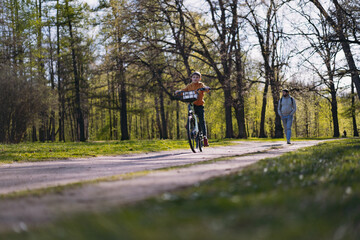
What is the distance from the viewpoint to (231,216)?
219cm

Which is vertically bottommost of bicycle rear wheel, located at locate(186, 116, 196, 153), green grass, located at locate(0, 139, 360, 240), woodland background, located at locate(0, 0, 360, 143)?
green grass, located at locate(0, 139, 360, 240)

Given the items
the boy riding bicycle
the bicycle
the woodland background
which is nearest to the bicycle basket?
the bicycle

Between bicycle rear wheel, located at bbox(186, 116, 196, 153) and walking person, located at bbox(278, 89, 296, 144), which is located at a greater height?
walking person, located at bbox(278, 89, 296, 144)

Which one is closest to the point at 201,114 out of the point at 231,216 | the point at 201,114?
the point at 201,114

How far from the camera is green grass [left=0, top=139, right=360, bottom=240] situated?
1885 mm

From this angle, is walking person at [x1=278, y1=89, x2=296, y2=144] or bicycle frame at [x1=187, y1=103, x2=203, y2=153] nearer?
bicycle frame at [x1=187, y1=103, x2=203, y2=153]

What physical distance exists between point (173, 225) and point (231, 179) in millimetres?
1967

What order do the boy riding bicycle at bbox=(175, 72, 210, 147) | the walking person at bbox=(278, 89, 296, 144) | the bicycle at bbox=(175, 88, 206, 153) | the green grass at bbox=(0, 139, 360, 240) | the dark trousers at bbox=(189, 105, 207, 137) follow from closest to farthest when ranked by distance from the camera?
1. the green grass at bbox=(0, 139, 360, 240)
2. the bicycle at bbox=(175, 88, 206, 153)
3. the boy riding bicycle at bbox=(175, 72, 210, 147)
4. the dark trousers at bbox=(189, 105, 207, 137)
5. the walking person at bbox=(278, 89, 296, 144)

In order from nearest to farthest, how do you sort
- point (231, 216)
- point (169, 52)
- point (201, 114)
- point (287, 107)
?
1. point (231, 216)
2. point (201, 114)
3. point (287, 107)
4. point (169, 52)

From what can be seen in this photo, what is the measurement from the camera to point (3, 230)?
2266 millimetres

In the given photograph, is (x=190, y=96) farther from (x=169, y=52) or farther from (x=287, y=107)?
(x=169, y=52)

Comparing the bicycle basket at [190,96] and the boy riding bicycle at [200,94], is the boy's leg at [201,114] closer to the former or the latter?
the boy riding bicycle at [200,94]

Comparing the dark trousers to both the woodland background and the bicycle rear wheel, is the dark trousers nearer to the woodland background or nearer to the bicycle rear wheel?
the bicycle rear wheel

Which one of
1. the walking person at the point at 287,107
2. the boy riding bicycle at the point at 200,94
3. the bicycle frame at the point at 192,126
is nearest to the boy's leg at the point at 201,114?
the boy riding bicycle at the point at 200,94
